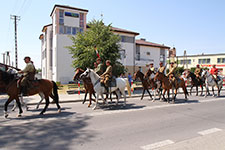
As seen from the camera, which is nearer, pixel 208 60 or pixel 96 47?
pixel 96 47

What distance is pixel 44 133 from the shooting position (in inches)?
212

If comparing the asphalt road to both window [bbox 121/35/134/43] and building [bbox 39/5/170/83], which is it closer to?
building [bbox 39/5/170/83]

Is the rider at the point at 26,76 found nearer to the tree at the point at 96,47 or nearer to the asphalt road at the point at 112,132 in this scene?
the asphalt road at the point at 112,132

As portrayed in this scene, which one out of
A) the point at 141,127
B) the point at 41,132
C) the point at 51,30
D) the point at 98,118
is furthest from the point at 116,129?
the point at 51,30

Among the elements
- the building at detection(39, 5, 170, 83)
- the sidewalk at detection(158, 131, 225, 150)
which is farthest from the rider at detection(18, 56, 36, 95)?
the building at detection(39, 5, 170, 83)

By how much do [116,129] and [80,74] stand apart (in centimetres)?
481

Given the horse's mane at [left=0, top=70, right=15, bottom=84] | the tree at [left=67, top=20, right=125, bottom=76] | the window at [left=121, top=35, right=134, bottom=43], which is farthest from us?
the window at [left=121, top=35, right=134, bottom=43]

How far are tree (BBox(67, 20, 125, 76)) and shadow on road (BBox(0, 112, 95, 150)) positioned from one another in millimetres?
10241

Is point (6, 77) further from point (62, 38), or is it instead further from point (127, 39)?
point (127, 39)

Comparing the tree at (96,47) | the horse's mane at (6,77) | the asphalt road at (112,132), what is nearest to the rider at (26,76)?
the horse's mane at (6,77)

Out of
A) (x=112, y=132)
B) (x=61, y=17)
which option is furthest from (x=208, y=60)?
(x=112, y=132)

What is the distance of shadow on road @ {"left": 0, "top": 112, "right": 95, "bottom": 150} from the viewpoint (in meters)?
4.52

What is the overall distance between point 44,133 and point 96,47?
12527 millimetres

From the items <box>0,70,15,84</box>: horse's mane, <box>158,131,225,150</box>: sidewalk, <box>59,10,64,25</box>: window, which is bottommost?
<box>158,131,225,150</box>: sidewalk
